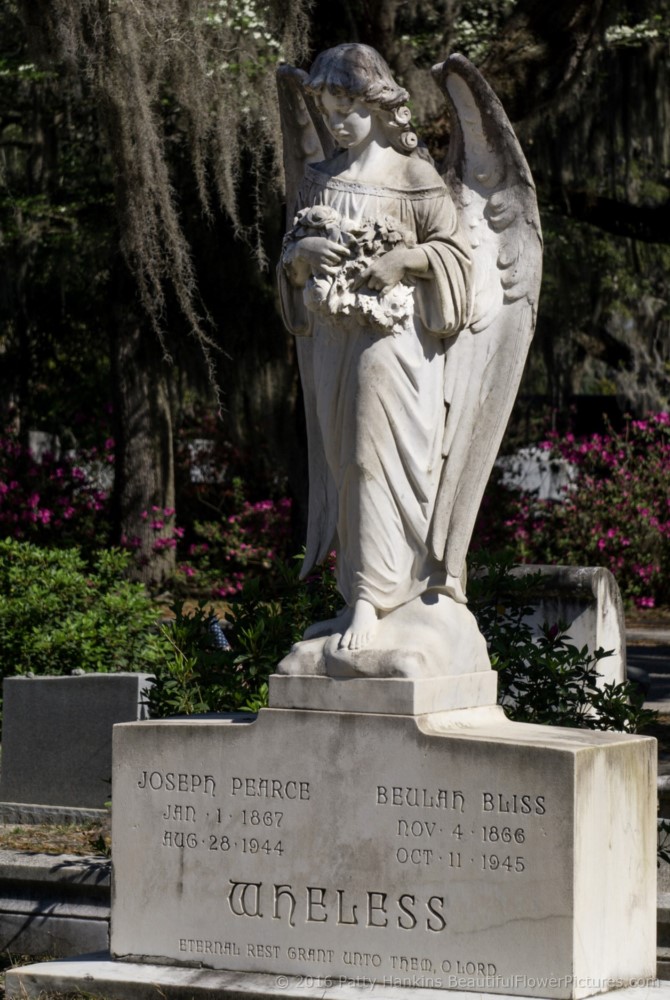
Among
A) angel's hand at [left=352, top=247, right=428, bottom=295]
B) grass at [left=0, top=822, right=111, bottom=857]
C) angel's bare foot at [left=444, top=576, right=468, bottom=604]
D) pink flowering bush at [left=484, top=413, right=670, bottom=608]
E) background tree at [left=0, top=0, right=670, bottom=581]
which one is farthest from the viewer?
pink flowering bush at [left=484, top=413, right=670, bottom=608]

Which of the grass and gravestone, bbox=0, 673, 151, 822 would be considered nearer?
the grass

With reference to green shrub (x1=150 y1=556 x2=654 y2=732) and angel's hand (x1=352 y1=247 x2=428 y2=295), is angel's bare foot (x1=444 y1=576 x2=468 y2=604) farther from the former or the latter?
green shrub (x1=150 y1=556 x2=654 y2=732)

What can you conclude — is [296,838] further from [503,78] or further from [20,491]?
[20,491]

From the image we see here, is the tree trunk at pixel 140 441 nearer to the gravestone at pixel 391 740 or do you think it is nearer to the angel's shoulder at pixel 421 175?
the gravestone at pixel 391 740

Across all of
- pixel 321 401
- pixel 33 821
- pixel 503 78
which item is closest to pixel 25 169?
pixel 503 78

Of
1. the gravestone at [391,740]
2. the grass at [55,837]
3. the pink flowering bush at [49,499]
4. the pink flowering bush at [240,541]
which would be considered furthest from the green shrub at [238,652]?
the pink flowering bush at [49,499]

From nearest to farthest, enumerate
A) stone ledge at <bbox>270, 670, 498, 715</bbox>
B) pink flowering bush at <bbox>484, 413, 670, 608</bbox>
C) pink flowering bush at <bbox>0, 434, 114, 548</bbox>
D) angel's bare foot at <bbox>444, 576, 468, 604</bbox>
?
1. stone ledge at <bbox>270, 670, 498, 715</bbox>
2. angel's bare foot at <bbox>444, 576, 468, 604</bbox>
3. pink flowering bush at <bbox>0, 434, 114, 548</bbox>
4. pink flowering bush at <bbox>484, 413, 670, 608</bbox>

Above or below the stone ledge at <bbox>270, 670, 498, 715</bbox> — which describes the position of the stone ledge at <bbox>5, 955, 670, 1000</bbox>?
below

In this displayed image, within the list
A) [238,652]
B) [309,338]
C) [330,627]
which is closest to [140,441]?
[238,652]

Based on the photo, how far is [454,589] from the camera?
17.5 ft

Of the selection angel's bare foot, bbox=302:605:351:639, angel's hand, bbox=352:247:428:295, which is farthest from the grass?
angel's hand, bbox=352:247:428:295

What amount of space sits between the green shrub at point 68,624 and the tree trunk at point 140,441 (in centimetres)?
581

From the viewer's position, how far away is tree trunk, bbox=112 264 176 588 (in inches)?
612

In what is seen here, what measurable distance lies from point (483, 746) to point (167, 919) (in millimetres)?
1274
